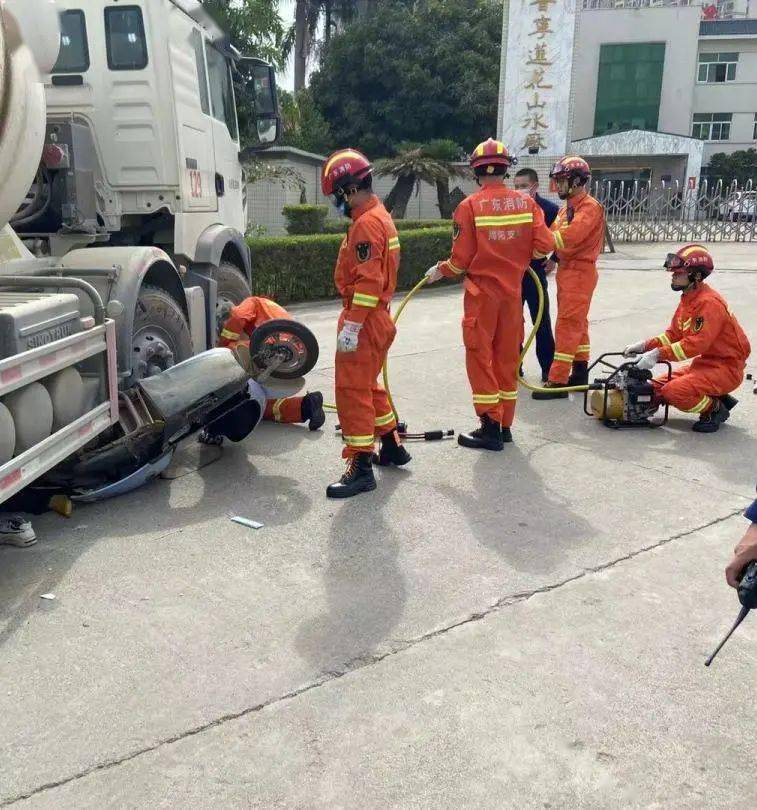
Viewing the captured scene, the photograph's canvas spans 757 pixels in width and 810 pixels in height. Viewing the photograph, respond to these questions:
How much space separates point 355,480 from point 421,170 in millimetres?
24406

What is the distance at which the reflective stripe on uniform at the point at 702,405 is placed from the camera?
561 cm

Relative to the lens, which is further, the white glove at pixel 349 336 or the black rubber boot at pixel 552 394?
the black rubber boot at pixel 552 394

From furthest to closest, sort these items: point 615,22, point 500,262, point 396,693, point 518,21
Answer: point 615,22 < point 518,21 < point 500,262 < point 396,693

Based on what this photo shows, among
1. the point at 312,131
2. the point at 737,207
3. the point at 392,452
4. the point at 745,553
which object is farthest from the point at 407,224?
the point at 745,553

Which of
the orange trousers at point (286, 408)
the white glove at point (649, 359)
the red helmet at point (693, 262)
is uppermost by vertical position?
the red helmet at point (693, 262)

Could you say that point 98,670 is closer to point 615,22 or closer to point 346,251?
point 346,251

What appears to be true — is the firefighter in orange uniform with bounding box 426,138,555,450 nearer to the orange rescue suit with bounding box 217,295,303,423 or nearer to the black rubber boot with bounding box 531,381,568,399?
the orange rescue suit with bounding box 217,295,303,423

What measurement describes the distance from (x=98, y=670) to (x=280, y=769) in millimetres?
825

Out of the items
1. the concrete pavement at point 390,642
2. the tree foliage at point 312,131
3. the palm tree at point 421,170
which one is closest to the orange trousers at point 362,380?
the concrete pavement at point 390,642

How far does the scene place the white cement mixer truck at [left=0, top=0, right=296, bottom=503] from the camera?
3.46 metres

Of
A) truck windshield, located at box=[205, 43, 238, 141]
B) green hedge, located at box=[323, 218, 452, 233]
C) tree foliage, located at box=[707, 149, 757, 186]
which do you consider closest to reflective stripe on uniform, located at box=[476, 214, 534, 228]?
truck windshield, located at box=[205, 43, 238, 141]

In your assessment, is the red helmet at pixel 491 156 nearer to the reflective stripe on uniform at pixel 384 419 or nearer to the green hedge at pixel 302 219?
the reflective stripe on uniform at pixel 384 419

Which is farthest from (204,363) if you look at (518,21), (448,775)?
(518,21)

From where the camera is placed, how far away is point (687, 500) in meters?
4.38
